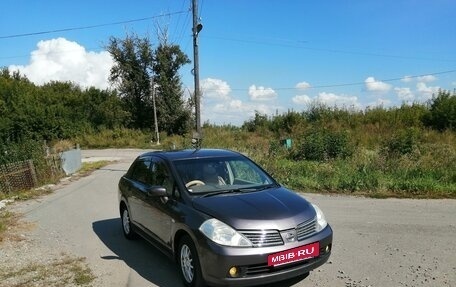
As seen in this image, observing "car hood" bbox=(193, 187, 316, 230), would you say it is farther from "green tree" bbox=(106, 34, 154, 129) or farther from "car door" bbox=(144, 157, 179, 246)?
"green tree" bbox=(106, 34, 154, 129)

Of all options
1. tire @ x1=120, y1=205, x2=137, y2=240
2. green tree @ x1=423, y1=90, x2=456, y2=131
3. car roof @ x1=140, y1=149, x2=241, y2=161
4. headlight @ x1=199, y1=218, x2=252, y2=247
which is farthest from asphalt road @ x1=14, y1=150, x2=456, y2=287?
green tree @ x1=423, y1=90, x2=456, y2=131

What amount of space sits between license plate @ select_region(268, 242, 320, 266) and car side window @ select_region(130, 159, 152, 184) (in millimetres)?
2796

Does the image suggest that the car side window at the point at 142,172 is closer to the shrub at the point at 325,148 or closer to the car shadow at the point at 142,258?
the car shadow at the point at 142,258

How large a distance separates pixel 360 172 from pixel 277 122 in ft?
110

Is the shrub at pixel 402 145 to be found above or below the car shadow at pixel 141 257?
above

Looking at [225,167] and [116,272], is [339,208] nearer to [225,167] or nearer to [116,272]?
[225,167]

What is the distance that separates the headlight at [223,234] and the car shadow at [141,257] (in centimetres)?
107

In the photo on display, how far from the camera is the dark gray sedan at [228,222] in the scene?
15.5 ft

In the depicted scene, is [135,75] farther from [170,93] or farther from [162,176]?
[162,176]

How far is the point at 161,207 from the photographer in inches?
239

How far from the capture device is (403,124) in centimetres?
3838

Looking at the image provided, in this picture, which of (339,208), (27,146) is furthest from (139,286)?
(27,146)

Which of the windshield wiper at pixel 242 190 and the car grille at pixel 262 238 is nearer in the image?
the car grille at pixel 262 238

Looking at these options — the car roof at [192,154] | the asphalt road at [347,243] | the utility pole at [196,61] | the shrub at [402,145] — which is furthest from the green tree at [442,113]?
the car roof at [192,154]
